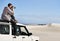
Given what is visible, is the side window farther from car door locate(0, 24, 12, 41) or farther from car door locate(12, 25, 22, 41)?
car door locate(12, 25, 22, 41)

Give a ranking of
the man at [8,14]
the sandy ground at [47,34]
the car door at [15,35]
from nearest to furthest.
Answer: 1. the car door at [15,35]
2. the man at [8,14]
3. the sandy ground at [47,34]

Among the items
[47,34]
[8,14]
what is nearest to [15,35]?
[8,14]

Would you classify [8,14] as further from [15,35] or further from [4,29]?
[15,35]

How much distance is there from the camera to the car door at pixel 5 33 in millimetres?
10750

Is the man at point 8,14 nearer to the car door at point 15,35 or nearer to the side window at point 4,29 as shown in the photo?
the car door at point 15,35

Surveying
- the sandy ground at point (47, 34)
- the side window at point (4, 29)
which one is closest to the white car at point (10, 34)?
the side window at point (4, 29)

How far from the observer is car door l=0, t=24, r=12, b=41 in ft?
35.3

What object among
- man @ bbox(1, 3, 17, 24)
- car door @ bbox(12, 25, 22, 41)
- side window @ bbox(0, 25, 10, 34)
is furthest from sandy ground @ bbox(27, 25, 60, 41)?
side window @ bbox(0, 25, 10, 34)

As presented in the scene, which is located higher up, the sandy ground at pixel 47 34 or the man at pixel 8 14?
the man at pixel 8 14

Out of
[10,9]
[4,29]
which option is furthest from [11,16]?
[4,29]

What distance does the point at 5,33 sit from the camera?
10.9 m

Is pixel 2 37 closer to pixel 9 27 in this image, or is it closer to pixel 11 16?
pixel 9 27

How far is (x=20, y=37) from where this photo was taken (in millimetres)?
11109

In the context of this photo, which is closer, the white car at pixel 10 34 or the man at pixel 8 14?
the white car at pixel 10 34
